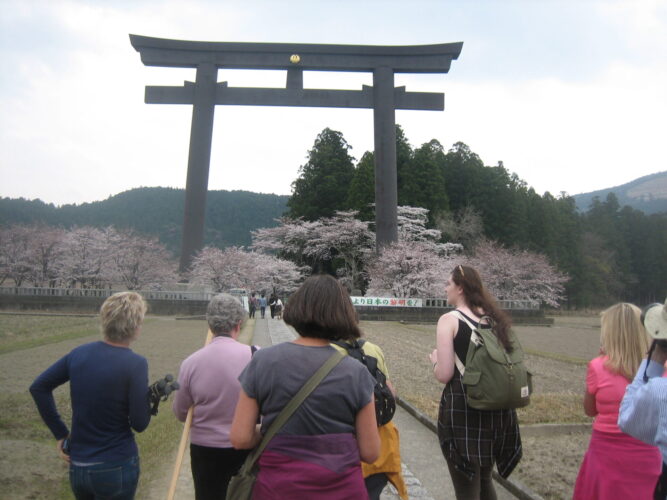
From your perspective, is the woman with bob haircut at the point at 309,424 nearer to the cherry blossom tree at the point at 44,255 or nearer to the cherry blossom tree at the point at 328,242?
the cherry blossom tree at the point at 328,242

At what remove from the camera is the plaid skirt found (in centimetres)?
295

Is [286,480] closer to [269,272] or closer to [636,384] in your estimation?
[636,384]

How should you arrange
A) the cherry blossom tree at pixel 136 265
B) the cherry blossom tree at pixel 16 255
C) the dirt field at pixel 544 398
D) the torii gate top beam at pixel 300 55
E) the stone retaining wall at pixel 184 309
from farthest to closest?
the cherry blossom tree at pixel 16 255 → the cherry blossom tree at pixel 136 265 → the stone retaining wall at pixel 184 309 → the torii gate top beam at pixel 300 55 → the dirt field at pixel 544 398

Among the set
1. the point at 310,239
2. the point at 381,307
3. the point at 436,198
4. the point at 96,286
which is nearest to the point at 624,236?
the point at 436,198

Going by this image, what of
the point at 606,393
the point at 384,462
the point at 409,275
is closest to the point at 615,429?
the point at 606,393

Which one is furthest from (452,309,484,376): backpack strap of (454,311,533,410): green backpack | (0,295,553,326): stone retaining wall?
(0,295,553,326): stone retaining wall

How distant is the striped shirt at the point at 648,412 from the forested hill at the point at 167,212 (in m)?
80.3

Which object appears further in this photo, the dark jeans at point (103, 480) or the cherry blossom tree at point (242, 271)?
the cherry blossom tree at point (242, 271)

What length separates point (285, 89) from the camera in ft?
83.6

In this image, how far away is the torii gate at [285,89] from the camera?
1005 inches

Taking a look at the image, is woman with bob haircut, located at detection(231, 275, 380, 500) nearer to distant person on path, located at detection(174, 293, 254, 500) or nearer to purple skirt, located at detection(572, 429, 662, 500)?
distant person on path, located at detection(174, 293, 254, 500)

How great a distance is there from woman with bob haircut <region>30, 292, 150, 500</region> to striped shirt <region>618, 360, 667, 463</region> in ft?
6.13

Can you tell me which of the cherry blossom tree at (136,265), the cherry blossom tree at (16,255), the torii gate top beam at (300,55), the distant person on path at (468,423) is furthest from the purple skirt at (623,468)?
the cherry blossom tree at (16,255)

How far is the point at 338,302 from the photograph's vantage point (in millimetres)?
2162
